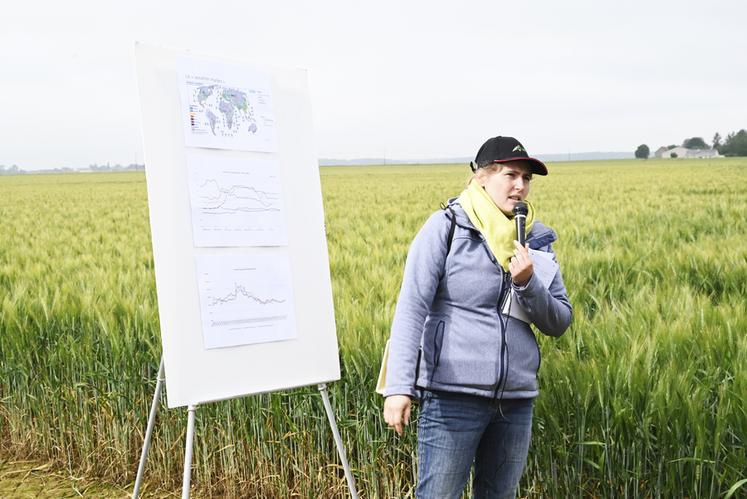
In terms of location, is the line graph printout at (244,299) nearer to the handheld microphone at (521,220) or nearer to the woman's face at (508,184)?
the woman's face at (508,184)

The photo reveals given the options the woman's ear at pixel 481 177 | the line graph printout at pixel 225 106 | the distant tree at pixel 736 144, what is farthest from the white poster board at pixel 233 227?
the distant tree at pixel 736 144

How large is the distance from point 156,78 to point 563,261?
157 inches

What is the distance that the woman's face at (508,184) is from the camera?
2262 mm

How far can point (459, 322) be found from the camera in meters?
2.25

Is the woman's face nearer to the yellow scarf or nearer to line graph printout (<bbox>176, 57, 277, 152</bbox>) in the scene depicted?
the yellow scarf

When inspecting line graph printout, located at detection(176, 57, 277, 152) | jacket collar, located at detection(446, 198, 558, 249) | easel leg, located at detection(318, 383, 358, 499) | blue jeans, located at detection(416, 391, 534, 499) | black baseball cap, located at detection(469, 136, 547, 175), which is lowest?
easel leg, located at detection(318, 383, 358, 499)

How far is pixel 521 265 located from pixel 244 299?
1.44m

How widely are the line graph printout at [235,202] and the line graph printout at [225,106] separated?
8 cm

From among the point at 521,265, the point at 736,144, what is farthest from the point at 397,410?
the point at 736,144

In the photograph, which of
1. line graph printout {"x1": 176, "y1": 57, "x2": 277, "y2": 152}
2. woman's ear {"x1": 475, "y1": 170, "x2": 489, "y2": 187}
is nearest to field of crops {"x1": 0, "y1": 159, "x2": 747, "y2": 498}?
woman's ear {"x1": 475, "y1": 170, "x2": 489, "y2": 187}

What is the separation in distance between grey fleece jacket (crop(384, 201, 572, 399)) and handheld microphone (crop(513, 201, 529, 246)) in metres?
0.13

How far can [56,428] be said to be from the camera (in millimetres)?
4555

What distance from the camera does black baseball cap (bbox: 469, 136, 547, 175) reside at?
2230 mm

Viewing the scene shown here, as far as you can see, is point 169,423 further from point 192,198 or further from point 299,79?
point 299,79
